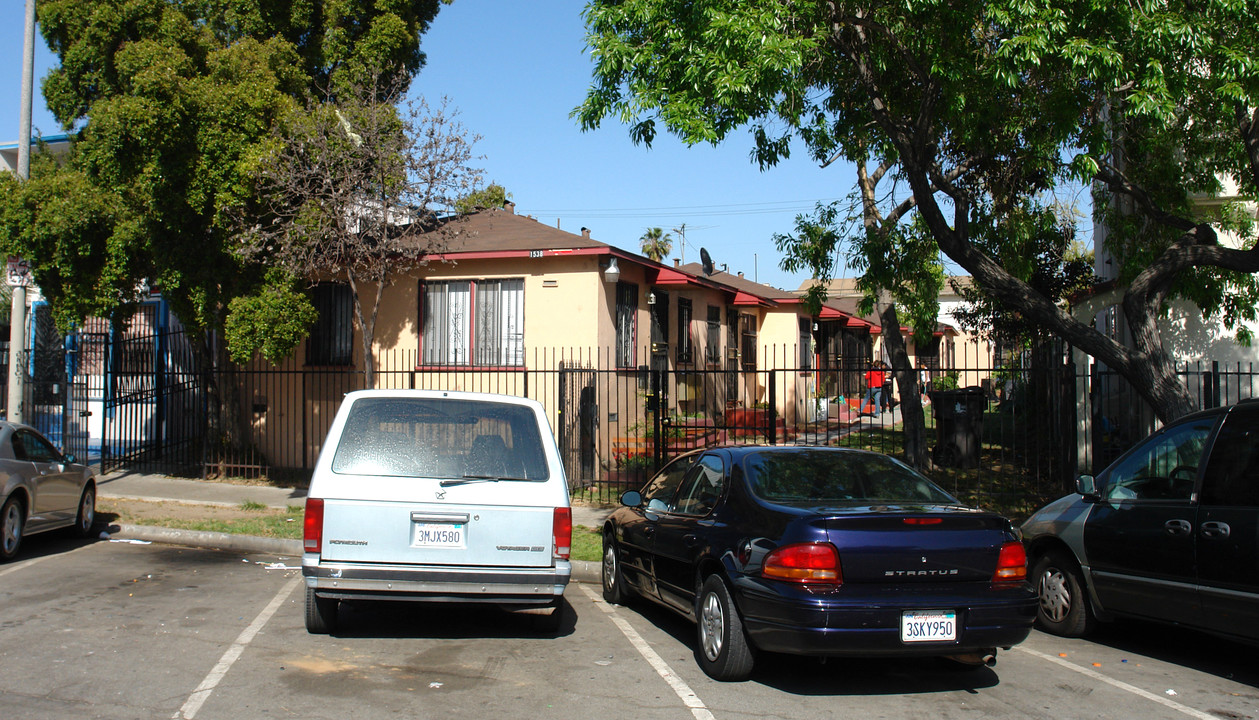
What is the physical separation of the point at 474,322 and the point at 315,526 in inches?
393

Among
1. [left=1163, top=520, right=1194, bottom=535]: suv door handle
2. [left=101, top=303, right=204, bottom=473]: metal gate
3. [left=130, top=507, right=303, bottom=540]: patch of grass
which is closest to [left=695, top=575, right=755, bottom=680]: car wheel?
[left=1163, top=520, right=1194, bottom=535]: suv door handle

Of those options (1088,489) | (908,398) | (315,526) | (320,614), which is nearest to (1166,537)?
(1088,489)

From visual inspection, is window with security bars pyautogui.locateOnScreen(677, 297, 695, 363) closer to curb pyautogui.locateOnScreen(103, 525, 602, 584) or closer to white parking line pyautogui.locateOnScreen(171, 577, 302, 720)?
curb pyautogui.locateOnScreen(103, 525, 602, 584)

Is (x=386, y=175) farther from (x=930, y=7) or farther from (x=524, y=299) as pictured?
(x=930, y=7)

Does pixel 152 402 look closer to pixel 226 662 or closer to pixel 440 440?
pixel 226 662

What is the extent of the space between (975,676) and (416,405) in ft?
13.6

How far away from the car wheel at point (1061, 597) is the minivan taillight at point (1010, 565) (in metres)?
1.88

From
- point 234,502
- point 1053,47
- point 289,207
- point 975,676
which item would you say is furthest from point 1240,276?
point 234,502

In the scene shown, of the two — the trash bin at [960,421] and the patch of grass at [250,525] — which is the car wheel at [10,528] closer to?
the patch of grass at [250,525]

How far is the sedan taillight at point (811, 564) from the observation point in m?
5.14

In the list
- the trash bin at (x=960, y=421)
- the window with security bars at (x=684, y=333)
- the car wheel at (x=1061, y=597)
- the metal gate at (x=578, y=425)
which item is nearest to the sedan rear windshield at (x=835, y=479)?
the car wheel at (x=1061, y=597)

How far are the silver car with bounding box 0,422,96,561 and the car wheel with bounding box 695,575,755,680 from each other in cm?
725

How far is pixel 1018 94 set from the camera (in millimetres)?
10500

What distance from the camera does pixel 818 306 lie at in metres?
13.5
